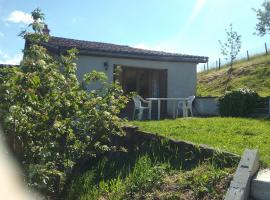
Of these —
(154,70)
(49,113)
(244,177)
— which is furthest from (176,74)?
(244,177)

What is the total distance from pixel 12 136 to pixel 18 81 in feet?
3.19

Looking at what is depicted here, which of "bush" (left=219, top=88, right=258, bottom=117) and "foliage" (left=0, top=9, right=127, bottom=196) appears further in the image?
"bush" (left=219, top=88, right=258, bottom=117)

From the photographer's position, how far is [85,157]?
7.25 m

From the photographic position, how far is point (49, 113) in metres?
6.37

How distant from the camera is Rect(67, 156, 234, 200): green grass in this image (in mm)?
5445

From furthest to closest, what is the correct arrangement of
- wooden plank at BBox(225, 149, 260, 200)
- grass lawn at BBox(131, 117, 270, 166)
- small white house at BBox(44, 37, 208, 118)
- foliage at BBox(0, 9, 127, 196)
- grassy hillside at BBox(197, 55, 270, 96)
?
grassy hillside at BBox(197, 55, 270, 96)
small white house at BBox(44, 37, 208, 118)
grass lawn at BBox(131, 117, 270, 166)
foliage at BBox(0, 9, 127, 196)
wooden plank at BBox(225, 149, 260, 200)

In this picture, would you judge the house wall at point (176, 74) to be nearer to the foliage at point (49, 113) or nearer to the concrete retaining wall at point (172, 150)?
the concrete retaining wall at point (172, 150)

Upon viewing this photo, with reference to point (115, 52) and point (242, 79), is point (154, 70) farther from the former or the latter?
point (242, 79)

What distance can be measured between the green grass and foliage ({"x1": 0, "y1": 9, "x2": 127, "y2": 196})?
552 mm

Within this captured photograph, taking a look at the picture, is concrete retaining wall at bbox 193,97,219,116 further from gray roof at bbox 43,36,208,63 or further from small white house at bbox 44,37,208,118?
gray roof at bbox 43,36,208,63

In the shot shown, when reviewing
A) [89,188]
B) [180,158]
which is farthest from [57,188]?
[180,158]

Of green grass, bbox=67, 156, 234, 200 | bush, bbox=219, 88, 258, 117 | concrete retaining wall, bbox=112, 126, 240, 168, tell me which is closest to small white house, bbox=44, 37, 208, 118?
bush, bbox=219, 88, 258, 117

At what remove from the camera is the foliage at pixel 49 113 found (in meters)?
5.44

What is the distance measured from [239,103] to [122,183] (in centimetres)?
932
